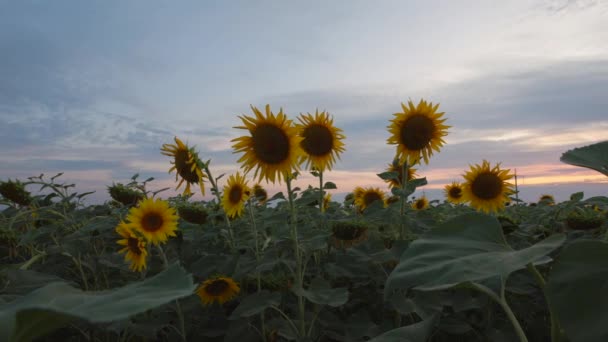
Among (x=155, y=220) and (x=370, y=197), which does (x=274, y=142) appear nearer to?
(x=155, y=220)

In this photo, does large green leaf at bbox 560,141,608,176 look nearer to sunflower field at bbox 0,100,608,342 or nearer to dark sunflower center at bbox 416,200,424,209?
sunflower field at bbox 0,100,608,342

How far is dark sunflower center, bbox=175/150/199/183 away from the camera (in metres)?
2.95

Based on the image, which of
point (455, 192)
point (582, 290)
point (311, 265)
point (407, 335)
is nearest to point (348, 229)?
point (311, 265)

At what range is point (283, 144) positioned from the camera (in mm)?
2570

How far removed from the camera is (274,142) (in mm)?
2574

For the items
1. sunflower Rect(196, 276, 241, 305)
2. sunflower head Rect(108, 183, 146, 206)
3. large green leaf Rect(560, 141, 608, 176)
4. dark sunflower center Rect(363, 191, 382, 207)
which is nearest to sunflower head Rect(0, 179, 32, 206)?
sunflower head Rect(108, 183, 146, 206)

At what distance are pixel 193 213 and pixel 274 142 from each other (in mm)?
984

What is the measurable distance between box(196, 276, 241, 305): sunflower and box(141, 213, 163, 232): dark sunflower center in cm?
49

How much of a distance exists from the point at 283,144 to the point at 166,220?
34.7 inches

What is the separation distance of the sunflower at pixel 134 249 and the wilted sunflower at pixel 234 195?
25.2 inches

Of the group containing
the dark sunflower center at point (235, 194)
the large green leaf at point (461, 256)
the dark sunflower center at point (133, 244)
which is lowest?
the dark sunflower center at point (133, 244)

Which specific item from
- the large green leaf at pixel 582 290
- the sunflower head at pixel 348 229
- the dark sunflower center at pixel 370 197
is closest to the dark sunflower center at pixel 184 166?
the sunflower head at pixel 348 229

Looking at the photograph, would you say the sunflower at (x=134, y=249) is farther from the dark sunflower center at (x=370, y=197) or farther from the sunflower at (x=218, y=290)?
the dark sunflower center at (x=370, y=197)

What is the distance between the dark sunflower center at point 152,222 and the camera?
8.68 feet
